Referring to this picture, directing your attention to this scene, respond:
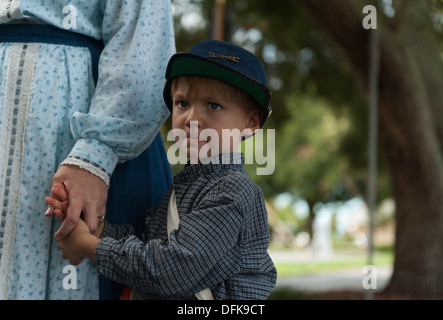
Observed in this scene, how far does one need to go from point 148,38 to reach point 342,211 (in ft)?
95.6

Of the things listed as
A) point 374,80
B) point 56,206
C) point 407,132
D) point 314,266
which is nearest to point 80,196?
point 56,206

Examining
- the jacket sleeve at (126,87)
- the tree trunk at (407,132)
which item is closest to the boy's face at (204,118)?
the jacket sleeve at (126,87)

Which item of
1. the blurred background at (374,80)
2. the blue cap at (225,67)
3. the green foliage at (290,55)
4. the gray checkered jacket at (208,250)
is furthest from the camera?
the green foliage at (290,55)

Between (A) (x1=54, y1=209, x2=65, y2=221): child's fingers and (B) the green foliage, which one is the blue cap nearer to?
(A) (x1=54, y1=209, x2=65, y2=221): child's fingers

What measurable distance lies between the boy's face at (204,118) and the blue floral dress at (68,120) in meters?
0.14

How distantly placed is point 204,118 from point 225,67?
0.42ft

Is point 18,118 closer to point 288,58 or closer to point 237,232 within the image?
point 237,232

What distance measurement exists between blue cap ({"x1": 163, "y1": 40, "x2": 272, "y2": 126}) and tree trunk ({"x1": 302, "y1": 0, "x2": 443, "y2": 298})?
5859 millimetres

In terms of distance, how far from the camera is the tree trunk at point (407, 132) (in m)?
7.34

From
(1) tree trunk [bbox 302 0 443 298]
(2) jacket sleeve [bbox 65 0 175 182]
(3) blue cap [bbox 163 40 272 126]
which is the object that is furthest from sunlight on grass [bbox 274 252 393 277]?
(3) blue cap [bbox 163 40 272 126]

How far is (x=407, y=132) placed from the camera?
298 inches

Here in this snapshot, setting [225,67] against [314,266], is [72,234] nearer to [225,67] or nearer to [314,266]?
[225,67]

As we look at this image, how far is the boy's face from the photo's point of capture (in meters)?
1.46

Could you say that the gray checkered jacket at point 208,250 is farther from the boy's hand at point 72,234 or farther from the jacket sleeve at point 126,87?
the jacket sleeve at point 126,87
